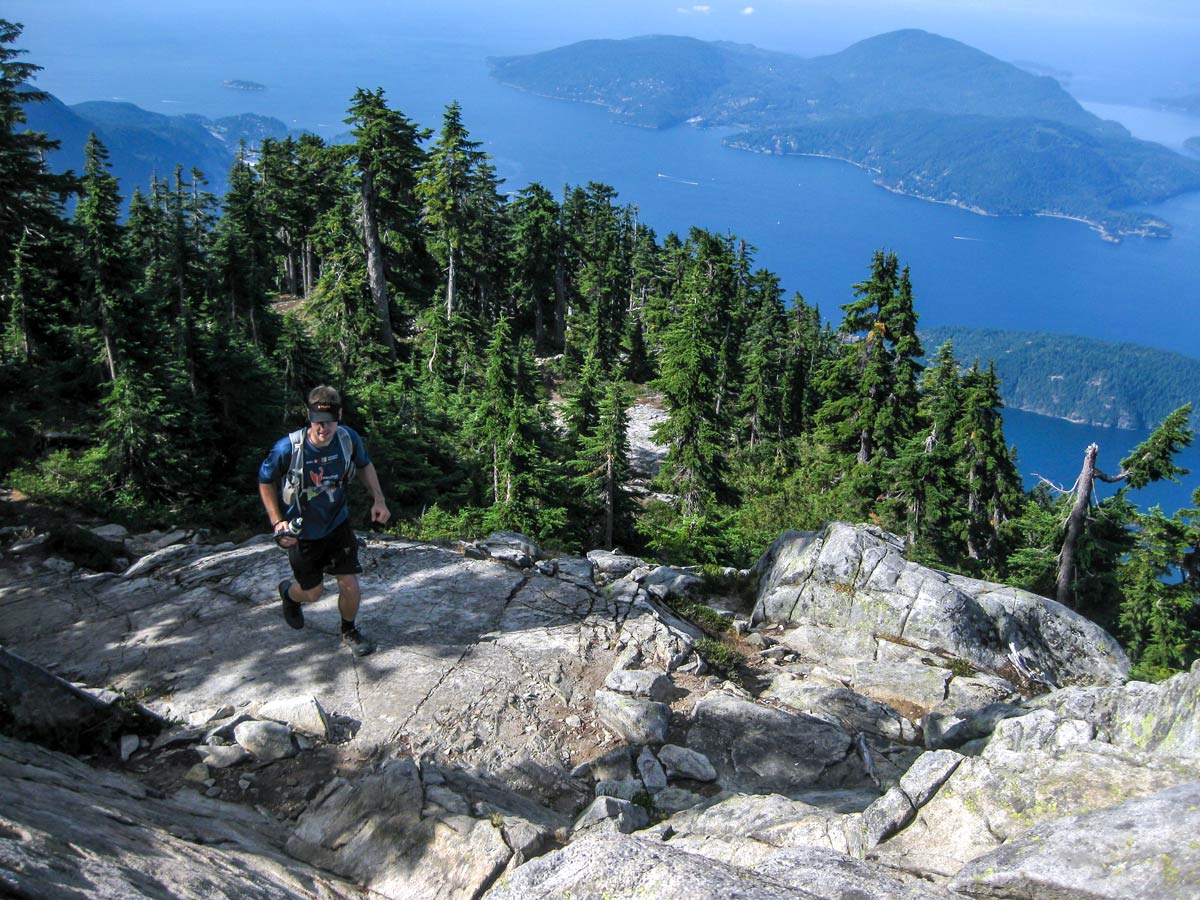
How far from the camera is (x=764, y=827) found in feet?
18.5

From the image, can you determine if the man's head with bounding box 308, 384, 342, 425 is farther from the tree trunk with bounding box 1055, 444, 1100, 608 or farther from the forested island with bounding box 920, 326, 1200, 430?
the forested island with bounding box 920, 326, 1200, 430

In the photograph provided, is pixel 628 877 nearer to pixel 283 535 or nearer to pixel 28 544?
pixel 283 535

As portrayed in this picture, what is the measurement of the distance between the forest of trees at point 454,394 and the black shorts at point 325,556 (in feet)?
22.8

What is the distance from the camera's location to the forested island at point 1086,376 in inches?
6526

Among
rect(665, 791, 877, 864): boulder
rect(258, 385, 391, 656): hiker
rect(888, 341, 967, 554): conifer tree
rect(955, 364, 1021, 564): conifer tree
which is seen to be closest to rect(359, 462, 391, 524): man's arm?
rect(258, 385, 391, 656): hiker

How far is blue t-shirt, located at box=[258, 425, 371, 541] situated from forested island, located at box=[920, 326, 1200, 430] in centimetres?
17380

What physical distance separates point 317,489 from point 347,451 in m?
0.44

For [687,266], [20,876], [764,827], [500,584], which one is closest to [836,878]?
[764,827]

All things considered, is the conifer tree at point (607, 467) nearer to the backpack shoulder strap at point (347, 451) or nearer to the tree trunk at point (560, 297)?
the backpack shoulder strap at point (347, 451)

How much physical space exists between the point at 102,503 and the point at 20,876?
44.8 ft

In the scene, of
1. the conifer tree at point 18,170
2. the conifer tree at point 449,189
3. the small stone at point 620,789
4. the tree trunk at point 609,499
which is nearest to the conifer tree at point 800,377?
the conifer tree at point 449,189

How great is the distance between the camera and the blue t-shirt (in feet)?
22.2

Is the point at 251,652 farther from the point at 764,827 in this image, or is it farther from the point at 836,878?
the point at 836,878

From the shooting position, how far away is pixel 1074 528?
859 inches
